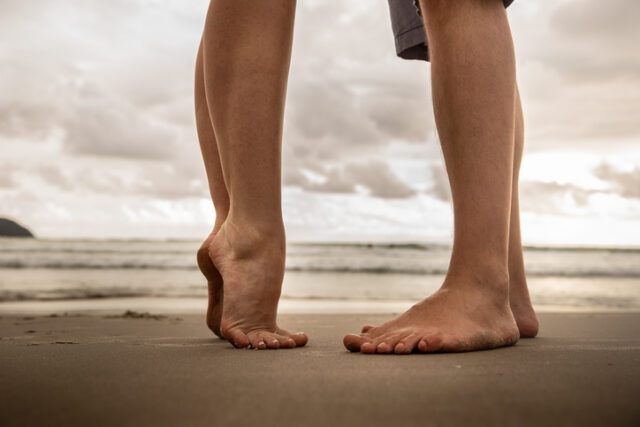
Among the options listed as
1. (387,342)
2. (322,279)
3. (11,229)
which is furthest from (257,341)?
(11,229)

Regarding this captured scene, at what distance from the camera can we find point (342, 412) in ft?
2.08

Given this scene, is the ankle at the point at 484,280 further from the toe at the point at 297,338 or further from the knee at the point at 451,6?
the knee at the point at 451,6

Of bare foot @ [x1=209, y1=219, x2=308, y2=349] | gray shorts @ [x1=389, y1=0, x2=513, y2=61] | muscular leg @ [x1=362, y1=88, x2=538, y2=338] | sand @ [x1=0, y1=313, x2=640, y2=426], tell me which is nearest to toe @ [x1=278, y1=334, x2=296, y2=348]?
bare foot @ [x1=209, y1=219, x2=308, y2=349]

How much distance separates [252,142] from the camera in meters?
1.34

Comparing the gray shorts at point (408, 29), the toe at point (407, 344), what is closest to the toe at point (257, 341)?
the toe at point (407, 344)

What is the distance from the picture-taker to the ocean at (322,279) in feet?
14.0

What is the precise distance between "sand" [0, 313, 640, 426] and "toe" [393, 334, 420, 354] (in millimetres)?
53

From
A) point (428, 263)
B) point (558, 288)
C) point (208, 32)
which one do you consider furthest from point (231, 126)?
point (428, 263)

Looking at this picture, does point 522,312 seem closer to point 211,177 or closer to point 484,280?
point 484,280

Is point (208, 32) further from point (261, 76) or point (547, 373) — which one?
point (547, 373)

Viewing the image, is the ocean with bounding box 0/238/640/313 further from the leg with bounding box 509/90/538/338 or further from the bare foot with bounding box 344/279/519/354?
the bare foot with bounding box 344/279/519/354

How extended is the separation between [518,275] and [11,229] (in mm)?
23869

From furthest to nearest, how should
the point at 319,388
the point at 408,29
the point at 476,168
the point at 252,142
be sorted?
the point at 408,29 < the point at 252,142 < the point at 476,168 < the point at 319,388

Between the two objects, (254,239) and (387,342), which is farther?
(254,239)
